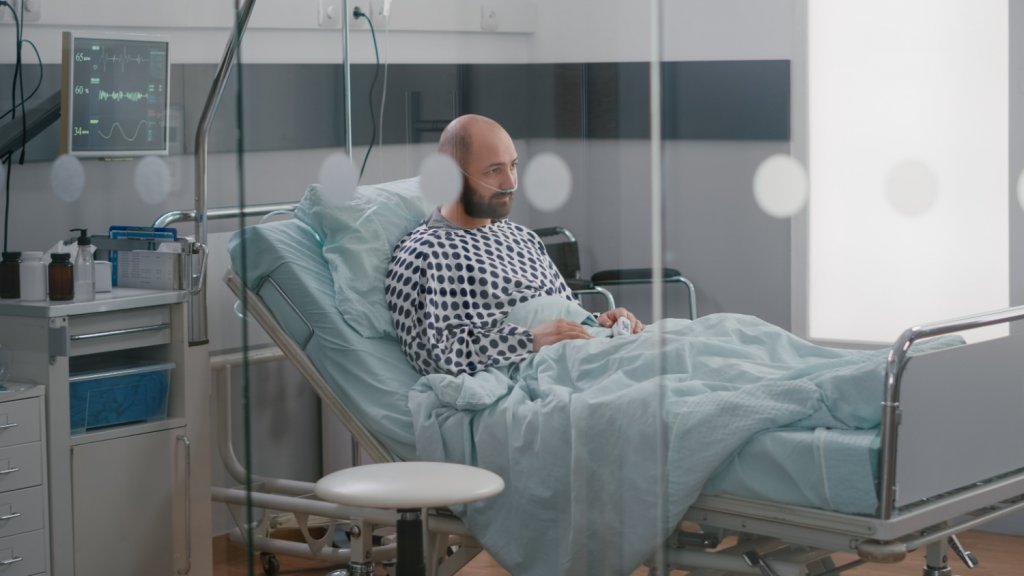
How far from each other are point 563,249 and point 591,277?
61 mm

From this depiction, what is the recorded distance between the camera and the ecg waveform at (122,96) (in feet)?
10.3

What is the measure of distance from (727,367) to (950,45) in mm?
951

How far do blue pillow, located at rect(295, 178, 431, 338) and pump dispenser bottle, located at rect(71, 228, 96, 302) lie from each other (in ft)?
2.06

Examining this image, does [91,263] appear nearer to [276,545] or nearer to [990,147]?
[276,545]

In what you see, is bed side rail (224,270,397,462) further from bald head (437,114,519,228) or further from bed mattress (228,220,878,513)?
bald head (437,114,519,228)

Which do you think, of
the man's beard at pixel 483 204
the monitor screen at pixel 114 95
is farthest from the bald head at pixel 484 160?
the monitor screen at pixel 114 95

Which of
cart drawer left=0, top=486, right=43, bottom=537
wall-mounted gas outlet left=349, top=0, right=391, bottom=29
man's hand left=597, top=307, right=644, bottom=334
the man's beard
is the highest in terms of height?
wall-mounted gas outlet left=349, top=0, right=391, bottom=29

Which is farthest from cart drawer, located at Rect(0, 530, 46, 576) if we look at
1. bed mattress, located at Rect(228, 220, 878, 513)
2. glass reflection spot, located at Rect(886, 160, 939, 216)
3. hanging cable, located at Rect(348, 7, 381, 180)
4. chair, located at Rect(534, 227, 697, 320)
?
glass reflection spot, located at Rect(886, 160, 939, 216)

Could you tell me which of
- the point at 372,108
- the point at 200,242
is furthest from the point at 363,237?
the point at 200,242

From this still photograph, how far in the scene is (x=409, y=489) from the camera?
1900mm

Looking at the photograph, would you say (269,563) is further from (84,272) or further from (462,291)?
(462,291)

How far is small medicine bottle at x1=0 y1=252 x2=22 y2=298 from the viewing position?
2.81 meters

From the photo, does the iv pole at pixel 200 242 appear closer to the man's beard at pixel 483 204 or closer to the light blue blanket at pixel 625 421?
the light blue blanket at pixel 625 421

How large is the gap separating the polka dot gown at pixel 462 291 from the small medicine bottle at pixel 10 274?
3.00 feet
